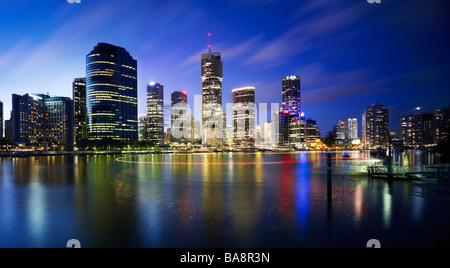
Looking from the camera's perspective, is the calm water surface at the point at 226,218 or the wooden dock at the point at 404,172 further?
the wooden dock at the point at 404,172

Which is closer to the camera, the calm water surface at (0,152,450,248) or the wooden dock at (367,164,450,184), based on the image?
the calm water surface at (0,152,450,248)

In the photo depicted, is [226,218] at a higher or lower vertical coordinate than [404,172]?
lower

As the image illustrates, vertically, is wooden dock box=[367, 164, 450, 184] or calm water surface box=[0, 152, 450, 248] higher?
wooden dock box=[367, 164, 450, 184]

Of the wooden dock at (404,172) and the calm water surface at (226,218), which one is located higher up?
the wooden dock at (404,172)

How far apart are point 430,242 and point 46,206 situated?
22980mm

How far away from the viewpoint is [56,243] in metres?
11.9

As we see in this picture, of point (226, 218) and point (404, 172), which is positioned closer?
point (226, 218)

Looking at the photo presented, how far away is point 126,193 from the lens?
23156 millimetres
